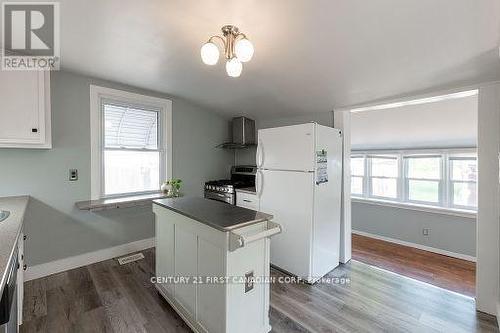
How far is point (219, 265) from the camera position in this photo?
5.03 ft

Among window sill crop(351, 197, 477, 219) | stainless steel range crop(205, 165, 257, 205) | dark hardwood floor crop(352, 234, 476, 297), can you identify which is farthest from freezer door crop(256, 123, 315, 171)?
window sill crop(351, 197, 477, 219)

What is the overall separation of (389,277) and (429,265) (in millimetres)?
1227

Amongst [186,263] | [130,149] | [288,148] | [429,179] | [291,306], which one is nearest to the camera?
[186,263]

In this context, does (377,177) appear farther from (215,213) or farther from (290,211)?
(215,213)

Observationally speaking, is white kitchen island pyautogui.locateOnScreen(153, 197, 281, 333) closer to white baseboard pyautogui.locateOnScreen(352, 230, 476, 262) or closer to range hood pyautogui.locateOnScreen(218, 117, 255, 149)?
range hood pyautogui.locateOnScreen(218, 117, 255, 149)

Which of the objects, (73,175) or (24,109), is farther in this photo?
(73,175)

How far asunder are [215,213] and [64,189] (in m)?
2.18

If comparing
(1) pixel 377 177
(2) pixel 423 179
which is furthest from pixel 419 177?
(1) pixel 377 177

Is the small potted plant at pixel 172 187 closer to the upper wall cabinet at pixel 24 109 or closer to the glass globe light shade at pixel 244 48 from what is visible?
the upper wall cabinet at pixel 24 109

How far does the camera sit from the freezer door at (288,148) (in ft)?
8.12

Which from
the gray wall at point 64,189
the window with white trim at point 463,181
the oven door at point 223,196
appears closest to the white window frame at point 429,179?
the window with white trim at point 463,181

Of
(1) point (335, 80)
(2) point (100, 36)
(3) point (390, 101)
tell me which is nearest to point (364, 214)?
(3) point (390, 101)

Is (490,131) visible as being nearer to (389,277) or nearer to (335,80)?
(335,80)

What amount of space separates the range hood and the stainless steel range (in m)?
0.42
